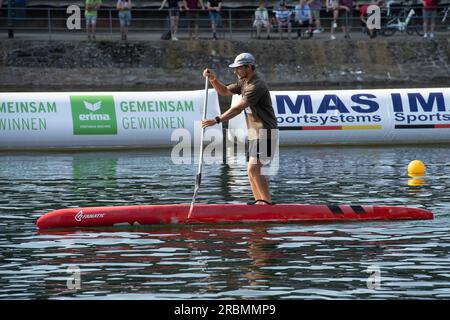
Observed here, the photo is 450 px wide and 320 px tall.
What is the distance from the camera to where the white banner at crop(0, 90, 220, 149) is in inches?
1092

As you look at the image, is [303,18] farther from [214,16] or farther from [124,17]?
[124,17]

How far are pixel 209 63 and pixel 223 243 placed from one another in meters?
27.7

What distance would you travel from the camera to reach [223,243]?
51.5 ft

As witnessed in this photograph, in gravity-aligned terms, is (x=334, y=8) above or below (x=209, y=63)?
above

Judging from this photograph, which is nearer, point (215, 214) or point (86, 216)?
point (86, 216)

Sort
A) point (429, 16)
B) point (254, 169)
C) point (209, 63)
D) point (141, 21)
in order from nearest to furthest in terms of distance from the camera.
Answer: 1. point (254, 169)
2. point (209, 63)
3. point (429, 16)
4. point (141, 21)

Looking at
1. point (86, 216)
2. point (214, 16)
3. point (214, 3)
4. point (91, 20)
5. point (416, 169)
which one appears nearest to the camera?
point (86, 216)

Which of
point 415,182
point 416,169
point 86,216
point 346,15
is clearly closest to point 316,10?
point 346,15

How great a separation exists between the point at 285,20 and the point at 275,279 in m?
31.9

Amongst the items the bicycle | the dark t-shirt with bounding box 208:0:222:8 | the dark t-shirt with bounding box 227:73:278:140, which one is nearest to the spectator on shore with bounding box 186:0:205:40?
the dark t-shirt with bounding box 208:0:222:8

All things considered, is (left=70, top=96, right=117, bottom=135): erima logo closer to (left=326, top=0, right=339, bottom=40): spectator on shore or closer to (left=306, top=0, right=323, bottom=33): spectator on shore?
(left=306, top=0, right=323, bottom=33): spectator on shore

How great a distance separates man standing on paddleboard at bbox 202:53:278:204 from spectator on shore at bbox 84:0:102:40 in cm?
2422

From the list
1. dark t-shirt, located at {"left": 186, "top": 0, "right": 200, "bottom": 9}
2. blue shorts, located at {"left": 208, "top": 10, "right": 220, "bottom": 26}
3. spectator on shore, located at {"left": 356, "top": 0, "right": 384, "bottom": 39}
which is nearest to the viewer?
dark t-shirt, located at {"left": 186, "top": 0, "right": 200, "bottom": 9}
